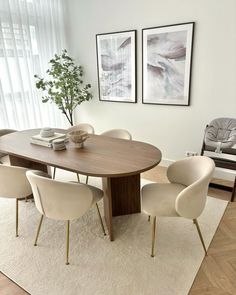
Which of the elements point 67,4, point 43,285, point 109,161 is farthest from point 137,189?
point 67,4

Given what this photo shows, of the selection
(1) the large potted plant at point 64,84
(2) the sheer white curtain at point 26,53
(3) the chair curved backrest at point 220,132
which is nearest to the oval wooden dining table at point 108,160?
(3) the chair curved backrest at point 220,132

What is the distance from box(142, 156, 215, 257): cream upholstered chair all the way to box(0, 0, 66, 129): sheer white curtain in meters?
2.56

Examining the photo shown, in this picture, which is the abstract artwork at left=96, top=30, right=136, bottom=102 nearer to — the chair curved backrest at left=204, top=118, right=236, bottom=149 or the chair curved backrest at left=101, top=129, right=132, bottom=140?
the chair curved backrest at left=101, top=129, right=132, bottom=140

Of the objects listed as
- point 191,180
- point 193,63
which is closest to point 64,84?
point 193,63

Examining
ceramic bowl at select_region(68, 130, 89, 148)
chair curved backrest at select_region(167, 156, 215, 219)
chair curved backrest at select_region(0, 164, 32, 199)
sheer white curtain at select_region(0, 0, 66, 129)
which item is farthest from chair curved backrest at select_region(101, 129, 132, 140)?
sheer white curtain at select_region(0, 0, 66, 129)

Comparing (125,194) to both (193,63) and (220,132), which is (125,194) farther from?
(193,63)

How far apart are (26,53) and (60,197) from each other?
9.12ft

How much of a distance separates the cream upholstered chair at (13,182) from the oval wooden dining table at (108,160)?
16 cm

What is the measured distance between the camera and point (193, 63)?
9.77ft

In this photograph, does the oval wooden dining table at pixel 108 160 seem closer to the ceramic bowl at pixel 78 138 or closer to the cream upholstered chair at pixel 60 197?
the ceramic bowl at pixel 78 138

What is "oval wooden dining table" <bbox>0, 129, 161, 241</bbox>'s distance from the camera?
5.99ft

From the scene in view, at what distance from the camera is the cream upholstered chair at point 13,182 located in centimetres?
200

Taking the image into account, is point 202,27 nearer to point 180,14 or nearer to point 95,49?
point 180,14

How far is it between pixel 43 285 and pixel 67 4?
161 inches
